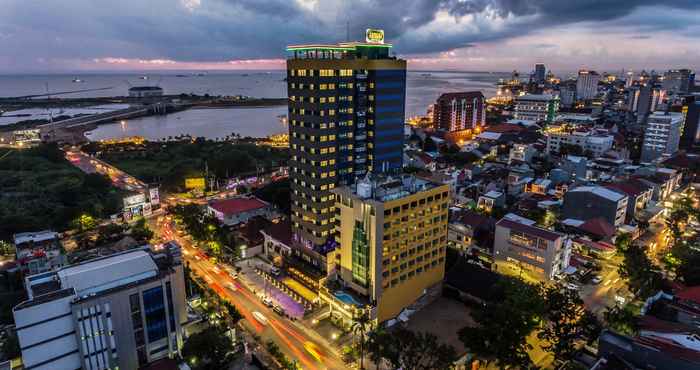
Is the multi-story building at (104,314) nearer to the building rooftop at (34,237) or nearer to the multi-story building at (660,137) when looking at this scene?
the building rooftop at (34,237)

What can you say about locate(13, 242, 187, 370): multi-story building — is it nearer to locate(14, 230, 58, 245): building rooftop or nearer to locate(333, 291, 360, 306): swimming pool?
locate(333, 291, 360, 306): swimming pool

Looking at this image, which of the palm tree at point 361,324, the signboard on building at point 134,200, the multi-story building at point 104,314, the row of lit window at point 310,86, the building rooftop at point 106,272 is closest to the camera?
the multi-story building at point 104,314

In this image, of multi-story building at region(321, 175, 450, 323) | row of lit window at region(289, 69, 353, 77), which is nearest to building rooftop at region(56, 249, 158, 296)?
multi-story building at region(321, 175, 450, 323)

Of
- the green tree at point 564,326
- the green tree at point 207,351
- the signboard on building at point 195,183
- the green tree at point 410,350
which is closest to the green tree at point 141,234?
the signboard on building at point 195,183

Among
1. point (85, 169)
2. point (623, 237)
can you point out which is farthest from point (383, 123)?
point (85, 169)

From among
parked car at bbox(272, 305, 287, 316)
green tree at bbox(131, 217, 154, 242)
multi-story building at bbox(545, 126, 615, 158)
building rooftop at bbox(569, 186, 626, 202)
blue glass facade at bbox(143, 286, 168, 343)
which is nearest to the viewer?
blue glass facade at bbox(143, 286, 168, 343)
